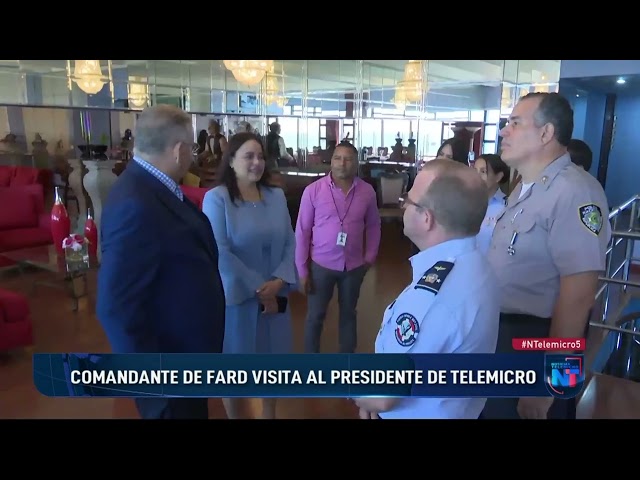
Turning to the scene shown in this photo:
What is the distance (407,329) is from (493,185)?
0.55m

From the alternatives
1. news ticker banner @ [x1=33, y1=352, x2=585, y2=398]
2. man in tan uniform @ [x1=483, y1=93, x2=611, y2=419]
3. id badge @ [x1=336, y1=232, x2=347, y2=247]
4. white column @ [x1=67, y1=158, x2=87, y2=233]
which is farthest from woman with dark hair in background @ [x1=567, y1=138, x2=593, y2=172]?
white column @ [x1=67, y1=158, x2=87, y2=233]

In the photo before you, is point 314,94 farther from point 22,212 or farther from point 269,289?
point 22,212

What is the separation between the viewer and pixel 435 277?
113 centimetres

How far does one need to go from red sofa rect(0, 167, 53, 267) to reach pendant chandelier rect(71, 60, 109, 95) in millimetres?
363

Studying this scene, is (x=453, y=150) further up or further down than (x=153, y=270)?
further up

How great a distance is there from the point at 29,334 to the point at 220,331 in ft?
2.26

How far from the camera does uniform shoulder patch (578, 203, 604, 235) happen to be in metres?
1.39

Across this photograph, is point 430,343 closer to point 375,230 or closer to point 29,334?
point 375,230

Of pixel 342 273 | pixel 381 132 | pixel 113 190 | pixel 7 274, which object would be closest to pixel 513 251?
pixel 381 132

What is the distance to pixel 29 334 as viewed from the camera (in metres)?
1.71

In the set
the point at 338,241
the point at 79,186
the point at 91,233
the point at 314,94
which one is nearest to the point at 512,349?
the point at 338,241

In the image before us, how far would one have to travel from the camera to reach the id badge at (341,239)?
2108mm

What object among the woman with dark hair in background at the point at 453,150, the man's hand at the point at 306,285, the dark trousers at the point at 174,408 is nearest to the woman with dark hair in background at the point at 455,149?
the woman with dark hair in background at the point at 453,150

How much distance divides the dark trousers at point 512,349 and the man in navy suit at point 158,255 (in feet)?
2.94
